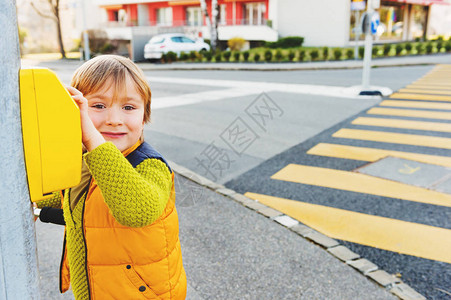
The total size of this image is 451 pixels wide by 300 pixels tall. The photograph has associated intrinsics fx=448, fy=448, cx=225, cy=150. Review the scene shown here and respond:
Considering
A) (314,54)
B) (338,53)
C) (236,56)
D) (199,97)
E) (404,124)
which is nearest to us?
(404,124)

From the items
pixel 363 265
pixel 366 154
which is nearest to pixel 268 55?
pixel 366 154

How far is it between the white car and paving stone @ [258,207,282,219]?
23.7 m

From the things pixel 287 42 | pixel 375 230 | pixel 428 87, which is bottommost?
pixel 375 230

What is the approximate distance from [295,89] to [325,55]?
11.7 meters

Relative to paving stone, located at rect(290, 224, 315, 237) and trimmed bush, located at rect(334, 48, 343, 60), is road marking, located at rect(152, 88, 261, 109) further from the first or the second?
trimmed bush, located at rect(334, 48, 343, 60)

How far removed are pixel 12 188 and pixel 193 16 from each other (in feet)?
138

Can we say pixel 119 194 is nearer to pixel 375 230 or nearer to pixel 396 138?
pixel 375 230

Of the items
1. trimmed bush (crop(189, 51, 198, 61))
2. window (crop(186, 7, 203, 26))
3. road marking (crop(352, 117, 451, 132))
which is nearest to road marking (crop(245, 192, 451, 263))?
road marking (crop(352, 117, 451, 132))

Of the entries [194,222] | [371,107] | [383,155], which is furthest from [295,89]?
[194,222]

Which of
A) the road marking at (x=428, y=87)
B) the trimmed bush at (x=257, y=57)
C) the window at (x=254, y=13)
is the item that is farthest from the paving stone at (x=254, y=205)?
the window at (x=254, y=13)

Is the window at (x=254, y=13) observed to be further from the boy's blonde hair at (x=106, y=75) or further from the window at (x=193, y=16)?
the boy's blonde hair at (x=106, y=75)

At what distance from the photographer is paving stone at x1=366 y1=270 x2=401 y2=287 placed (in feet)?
10.3

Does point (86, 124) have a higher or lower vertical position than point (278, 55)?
higher

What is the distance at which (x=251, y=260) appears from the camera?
343 centimetres
